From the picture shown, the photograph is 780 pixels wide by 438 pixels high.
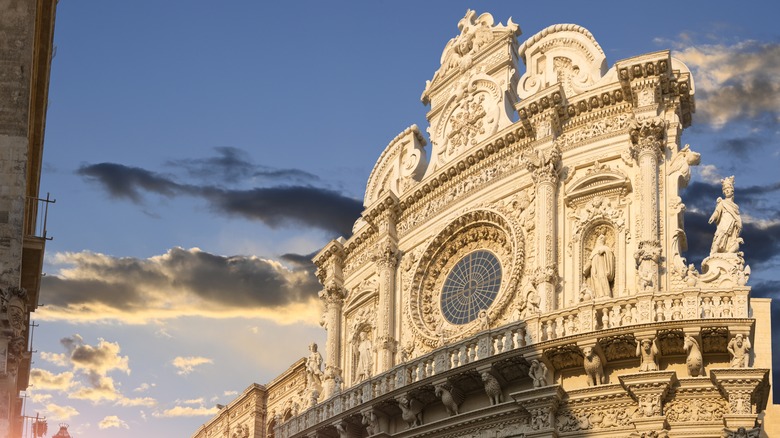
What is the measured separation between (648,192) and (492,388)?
6.31 metres

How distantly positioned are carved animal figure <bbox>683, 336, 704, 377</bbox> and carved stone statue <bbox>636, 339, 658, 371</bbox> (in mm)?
719

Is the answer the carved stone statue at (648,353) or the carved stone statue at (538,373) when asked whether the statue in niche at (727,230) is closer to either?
the carved stone statue at (648,353)

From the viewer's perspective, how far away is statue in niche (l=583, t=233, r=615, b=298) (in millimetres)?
33562

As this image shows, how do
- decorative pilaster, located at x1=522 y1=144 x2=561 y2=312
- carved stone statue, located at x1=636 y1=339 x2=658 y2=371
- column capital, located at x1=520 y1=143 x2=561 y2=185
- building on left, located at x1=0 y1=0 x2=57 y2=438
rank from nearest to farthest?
1. building on left, located at x1=0 y1=0 x2=57 y2=438
2. carved stone statue, located at x1=636 y1=339 x2=658 y2=371
3. decorative pilaster, located at x1=522 y1=144 x2=561 y2=312
4. column capital, located at x1=520 y1=143 x2=561 y2=185

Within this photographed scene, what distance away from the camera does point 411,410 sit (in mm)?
35188

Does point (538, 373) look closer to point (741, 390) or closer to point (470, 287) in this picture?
point (741, 390)

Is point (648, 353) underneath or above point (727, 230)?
underneath

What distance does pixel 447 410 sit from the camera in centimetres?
3434

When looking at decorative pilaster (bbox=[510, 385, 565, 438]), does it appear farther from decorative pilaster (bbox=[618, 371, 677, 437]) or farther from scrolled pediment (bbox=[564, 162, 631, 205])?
scrolled pediment (bbox=[564, 162, 631, 205])

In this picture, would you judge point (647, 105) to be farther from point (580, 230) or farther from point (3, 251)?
point (3, 251)

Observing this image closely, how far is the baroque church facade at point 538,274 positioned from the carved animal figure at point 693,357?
39 mm

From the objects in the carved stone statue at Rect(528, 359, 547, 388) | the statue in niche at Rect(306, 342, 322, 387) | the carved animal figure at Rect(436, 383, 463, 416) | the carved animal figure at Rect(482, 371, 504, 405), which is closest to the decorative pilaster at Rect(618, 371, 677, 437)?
the carved stone statue at Rect(528, 359, 547, 388)

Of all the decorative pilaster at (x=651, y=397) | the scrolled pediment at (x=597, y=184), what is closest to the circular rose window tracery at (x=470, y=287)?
the scrolled pediment at (x=597, y=184)

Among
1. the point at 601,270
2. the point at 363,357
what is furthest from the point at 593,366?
the point at 363,357
